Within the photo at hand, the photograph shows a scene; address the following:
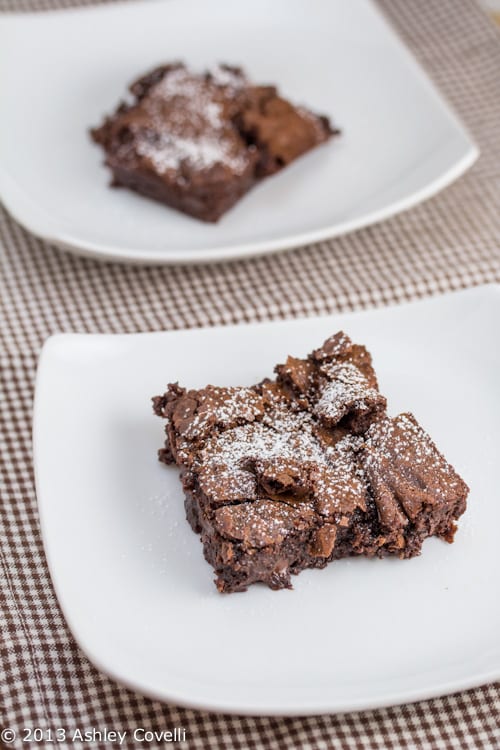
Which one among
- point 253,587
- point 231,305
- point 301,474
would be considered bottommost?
point 231,305

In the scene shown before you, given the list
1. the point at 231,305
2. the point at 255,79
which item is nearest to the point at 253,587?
the point at 231,305

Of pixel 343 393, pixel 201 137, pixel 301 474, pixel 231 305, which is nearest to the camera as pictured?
pixel 301 474

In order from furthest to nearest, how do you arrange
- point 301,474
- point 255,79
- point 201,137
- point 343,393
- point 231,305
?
point 255,79
point 201,137
point 231,305
point 343,393
point 301,474

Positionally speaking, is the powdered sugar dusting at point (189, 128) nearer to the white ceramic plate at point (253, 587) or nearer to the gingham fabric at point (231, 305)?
the gingham fabric at point (231, 305)

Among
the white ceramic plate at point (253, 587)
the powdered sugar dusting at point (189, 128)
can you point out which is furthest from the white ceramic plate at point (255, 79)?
the white ceramic plate at point (253, 587)

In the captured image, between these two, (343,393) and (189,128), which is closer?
(343,393)

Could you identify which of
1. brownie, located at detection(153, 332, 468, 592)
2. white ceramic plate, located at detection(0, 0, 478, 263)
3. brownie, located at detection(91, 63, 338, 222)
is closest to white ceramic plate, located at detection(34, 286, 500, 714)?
brownie, located at detection(153, 332, 468, 592)

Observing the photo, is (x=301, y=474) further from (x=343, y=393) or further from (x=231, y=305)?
(x=231, y=305)
